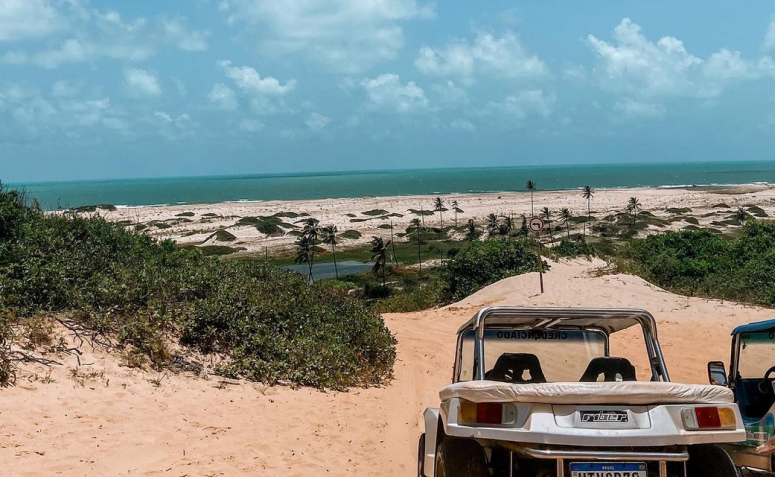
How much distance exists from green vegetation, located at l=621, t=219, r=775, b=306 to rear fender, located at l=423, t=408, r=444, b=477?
17036mm

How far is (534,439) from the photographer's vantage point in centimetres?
399

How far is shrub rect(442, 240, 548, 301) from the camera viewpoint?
26.5 metres

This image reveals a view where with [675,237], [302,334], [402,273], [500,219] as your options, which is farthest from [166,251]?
[500,219]

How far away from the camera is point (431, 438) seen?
5.46 m

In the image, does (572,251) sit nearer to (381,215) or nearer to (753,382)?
(753,382)

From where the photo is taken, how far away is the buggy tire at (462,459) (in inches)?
171

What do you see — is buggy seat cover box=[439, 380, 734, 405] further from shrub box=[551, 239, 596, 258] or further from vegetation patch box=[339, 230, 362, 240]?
vegetation patch box=[339, 230, 362, 240]

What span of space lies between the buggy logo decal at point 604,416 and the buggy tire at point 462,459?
0.74 metres

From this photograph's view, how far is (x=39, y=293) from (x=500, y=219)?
7544 centimetres

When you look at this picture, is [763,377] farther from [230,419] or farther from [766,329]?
[230,419]

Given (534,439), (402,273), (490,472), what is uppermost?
(534,439)

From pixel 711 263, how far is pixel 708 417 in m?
24.2

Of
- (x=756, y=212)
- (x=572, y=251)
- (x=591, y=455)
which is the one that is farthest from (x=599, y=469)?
(x=756, y=212)

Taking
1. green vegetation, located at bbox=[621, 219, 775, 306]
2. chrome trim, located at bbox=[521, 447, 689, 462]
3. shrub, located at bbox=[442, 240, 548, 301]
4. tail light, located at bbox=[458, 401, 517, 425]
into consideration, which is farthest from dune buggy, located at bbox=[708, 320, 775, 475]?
shrub, located at bbox=[442, 240, 548, 301]
